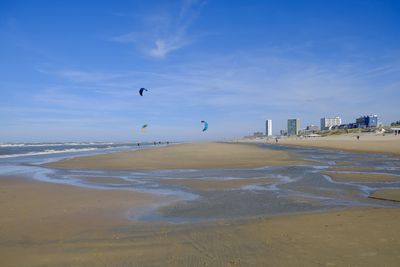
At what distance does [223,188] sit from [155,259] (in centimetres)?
729

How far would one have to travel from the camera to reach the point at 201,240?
5711 millimetres

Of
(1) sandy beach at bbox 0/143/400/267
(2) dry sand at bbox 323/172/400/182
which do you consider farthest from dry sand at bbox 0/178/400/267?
(2) dry sand at bbox 323/172/400/182

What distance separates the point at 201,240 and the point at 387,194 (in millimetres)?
6940

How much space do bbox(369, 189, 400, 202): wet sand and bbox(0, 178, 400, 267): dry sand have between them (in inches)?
78.0

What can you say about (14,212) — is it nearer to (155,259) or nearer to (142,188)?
(142,188)

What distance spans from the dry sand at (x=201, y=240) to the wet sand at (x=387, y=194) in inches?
78.0

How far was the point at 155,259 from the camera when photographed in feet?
15.9

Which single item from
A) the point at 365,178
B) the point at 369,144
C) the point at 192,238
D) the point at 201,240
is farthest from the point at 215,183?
the point at 369,144

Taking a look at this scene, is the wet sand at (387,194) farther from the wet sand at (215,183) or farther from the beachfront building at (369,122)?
the beachfront building at (369,122)

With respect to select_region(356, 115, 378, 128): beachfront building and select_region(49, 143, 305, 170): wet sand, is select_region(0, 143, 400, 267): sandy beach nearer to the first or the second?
select_region(49, 143, 305, 170): wet sand

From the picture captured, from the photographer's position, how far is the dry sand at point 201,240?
15.6 ft

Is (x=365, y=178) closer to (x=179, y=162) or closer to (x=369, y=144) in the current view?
(x=179, y=162)

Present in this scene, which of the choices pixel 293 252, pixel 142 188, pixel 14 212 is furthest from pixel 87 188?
pixel 293 252

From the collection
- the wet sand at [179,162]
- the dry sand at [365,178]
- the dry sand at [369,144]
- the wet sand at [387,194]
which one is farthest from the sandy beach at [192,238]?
the dry sand at [369,144]
